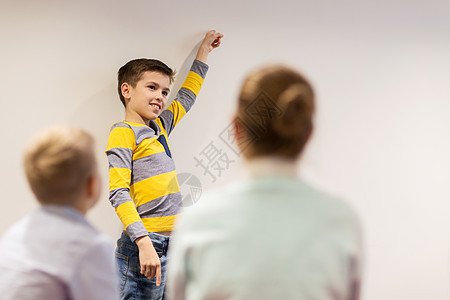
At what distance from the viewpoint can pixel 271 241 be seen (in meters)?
0.79

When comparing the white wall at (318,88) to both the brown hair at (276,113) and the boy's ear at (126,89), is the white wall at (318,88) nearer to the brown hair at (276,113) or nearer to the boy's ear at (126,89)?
the boy's ear at (126,89)

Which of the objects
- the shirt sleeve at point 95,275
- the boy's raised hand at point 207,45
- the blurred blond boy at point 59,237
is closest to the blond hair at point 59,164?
the blurred blond boy at point 59,237

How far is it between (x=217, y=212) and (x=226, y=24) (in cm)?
128

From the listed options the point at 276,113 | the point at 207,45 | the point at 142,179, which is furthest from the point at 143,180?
the point at 276,113

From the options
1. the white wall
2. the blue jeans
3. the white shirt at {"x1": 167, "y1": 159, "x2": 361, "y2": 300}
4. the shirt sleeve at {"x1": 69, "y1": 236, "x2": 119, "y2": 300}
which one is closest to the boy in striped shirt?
the blue jeans

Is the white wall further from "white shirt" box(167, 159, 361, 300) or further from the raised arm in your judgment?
"white shirt" box(167, 159, 361, 300)

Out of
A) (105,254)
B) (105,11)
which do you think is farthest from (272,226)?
(105,11)

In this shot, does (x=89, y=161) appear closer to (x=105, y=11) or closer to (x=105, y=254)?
(x=105, y=254)

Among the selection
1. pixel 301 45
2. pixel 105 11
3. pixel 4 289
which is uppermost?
pixel 105 11

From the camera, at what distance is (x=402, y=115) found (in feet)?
7.09

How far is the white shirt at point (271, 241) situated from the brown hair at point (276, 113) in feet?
0.11

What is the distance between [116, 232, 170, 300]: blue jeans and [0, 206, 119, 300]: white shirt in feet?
2.37

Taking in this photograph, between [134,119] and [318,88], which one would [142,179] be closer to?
[134,119]

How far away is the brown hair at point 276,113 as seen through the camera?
0.82 meters
